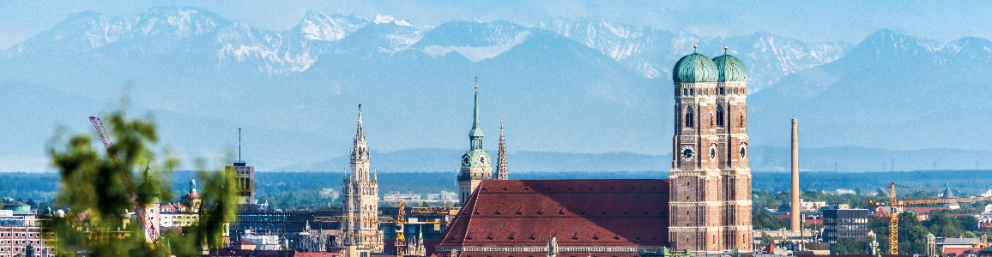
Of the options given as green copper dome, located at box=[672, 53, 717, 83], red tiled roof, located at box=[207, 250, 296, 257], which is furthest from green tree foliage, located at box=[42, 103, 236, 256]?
red tiled roof, located at box=[207, 250, 296, 257]

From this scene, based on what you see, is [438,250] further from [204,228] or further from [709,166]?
[204,228]

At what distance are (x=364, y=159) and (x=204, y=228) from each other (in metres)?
128

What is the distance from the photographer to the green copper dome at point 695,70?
149m

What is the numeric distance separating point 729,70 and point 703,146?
5.65m

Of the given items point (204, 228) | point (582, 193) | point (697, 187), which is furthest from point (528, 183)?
point (204, 228)

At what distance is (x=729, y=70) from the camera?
5886 inches

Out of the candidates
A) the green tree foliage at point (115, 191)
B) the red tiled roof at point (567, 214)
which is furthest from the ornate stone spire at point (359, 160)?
the green tree foliage at point (115, 191)

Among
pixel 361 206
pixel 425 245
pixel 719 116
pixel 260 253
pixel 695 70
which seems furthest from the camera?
pixel 361 206

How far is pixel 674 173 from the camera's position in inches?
5891

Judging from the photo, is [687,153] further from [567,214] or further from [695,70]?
[567,214]

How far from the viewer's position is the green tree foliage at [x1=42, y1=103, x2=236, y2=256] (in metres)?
61.1

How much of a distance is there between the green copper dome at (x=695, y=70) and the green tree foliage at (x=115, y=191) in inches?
3443

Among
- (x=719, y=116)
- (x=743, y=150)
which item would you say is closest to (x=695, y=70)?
(x=719, y=116)

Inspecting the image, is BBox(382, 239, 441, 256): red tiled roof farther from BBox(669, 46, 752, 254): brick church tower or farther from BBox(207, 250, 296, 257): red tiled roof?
BBox(669, 46, 752, 254): brick church tower
